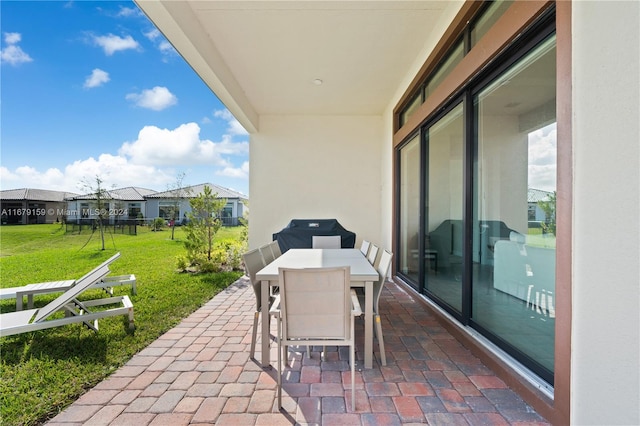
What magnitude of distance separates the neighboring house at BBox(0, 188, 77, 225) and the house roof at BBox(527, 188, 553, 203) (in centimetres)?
1088

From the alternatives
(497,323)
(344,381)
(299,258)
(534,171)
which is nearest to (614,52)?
(534,171)

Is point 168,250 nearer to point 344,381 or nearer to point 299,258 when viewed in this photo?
point 299,258

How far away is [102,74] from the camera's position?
7211 mm

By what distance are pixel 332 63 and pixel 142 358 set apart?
172 inches

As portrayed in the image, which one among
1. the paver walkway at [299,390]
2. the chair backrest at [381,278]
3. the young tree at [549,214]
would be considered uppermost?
the young tree at [549,214]

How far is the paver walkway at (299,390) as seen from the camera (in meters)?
1.70

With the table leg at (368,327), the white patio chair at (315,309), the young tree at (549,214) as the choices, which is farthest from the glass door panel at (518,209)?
the white patio chair at (315,309)

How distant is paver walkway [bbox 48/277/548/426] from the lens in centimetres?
170

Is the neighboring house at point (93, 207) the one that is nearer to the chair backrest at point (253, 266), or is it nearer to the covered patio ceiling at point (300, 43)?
the covered patio ceiling at point (300, 43)

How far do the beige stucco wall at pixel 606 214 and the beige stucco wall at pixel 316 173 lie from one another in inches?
201

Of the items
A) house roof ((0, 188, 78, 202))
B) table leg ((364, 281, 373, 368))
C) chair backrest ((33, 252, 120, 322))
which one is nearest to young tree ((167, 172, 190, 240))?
house roof ((0, 188, 78, 202))

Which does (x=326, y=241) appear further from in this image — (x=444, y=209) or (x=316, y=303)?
(x=316, y=303)

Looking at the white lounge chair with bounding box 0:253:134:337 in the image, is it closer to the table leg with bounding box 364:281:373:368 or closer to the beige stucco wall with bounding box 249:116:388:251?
the table leg with bounding box 364:281:373:368

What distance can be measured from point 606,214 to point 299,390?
2076 mm
